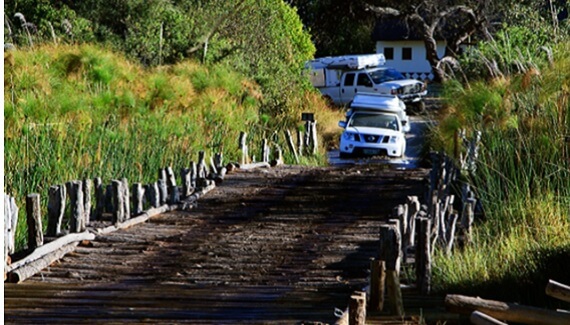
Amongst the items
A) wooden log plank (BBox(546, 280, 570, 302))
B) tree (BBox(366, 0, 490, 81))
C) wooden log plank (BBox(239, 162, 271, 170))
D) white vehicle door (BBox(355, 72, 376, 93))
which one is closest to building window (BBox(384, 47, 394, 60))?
tree (BBox(366, 0, 490, 81))

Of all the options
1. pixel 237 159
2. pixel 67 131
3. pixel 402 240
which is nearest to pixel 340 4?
pixel 237 159

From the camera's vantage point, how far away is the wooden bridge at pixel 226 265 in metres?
7.96

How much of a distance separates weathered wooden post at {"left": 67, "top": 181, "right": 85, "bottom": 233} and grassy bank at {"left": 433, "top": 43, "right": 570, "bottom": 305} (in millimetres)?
3593

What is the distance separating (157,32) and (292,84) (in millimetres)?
3570

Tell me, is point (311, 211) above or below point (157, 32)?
below

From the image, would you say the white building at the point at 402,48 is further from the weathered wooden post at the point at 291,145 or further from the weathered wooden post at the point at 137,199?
the weathered wooden post at the point at 137,199

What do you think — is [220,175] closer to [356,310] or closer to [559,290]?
[559,290]

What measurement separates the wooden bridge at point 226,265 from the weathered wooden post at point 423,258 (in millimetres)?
440

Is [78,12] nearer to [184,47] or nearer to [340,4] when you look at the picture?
[184,47]

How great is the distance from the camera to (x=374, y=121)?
28.7 m

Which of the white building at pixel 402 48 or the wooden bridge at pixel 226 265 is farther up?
the white building at pixel 402 48

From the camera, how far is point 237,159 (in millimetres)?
21828

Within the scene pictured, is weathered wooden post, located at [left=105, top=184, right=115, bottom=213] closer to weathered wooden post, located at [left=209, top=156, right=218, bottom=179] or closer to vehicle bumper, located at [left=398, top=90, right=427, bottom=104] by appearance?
weathered wooden post, located at [left=209, top=156, right=218, bottom=179]

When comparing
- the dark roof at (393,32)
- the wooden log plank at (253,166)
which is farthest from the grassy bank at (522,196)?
the dark roof at (393,32)
